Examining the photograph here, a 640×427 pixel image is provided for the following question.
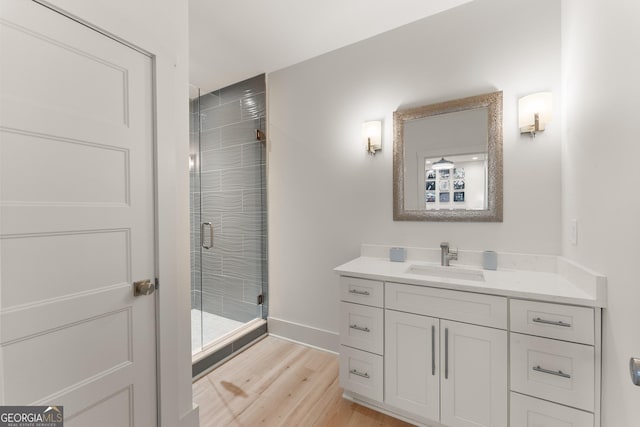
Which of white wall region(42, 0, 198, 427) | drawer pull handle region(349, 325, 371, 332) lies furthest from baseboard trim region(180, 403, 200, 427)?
drawer pull handle region(349, 325, 371, 332)

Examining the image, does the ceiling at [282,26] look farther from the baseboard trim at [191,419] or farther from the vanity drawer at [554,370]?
the baseboard trim at [191,419]

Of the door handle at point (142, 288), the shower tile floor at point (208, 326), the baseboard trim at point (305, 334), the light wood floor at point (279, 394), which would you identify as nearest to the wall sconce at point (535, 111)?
the light wood floor at point (279, 394)

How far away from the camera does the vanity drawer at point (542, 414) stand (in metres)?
1.20

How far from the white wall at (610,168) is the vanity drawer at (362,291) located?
1.00 m

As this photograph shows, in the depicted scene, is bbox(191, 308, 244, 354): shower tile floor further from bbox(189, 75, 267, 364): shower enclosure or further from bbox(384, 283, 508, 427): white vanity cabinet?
bbox(384, 283, 508, 427): white vanity cabinet

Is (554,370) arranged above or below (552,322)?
below

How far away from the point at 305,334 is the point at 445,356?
139 centimetres

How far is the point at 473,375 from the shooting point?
4.65 feet

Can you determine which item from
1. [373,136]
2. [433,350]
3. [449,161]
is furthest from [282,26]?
[433,350]

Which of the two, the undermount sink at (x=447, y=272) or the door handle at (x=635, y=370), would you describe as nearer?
the door handle at (x=635, y=370)

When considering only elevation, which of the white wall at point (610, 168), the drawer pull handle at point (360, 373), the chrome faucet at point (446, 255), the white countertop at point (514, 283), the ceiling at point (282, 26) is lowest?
the drawer pull handle at point (360, 373)

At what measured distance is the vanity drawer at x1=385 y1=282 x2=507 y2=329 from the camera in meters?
1.37

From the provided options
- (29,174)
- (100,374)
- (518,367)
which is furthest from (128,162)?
(518,367)

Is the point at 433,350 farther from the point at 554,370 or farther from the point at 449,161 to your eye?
the point at 449,161
